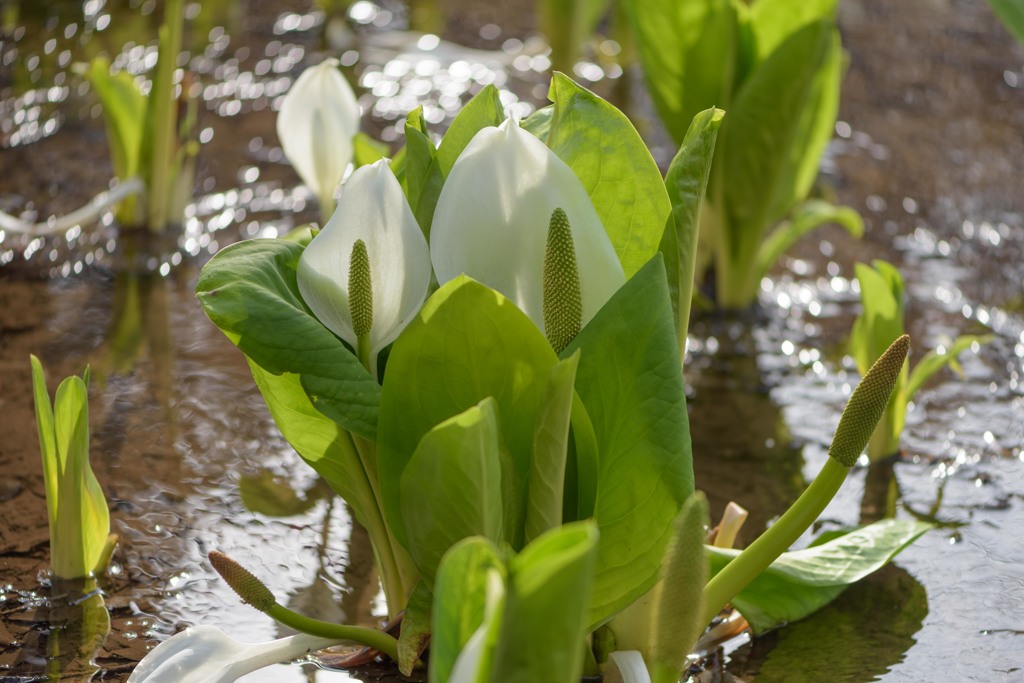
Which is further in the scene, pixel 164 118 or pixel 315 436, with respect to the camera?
pixel 164 118

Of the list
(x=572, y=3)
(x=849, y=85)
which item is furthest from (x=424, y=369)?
(x=849, y=85)

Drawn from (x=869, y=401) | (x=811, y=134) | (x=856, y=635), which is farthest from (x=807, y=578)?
(x=811, y=134)

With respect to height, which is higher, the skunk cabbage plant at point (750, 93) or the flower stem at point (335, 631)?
the skunk cabbage plant at point (750, 93)

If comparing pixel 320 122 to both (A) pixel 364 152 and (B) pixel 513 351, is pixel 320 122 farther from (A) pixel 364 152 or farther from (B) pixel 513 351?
(B) pixel 513 351

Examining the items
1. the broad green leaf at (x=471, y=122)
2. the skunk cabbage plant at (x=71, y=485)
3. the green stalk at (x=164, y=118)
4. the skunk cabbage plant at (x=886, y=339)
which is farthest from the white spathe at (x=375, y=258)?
Answer: the green stalk at (x=164, y=118)

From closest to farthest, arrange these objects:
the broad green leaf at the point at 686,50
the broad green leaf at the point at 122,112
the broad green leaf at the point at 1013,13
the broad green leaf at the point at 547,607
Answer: the broad green leaf at the point at 547,607 → the broad green leaf at the point at 1013,13 → the broad green leaf at the point at 686,50 → the broad green leaf at the point at 122,112

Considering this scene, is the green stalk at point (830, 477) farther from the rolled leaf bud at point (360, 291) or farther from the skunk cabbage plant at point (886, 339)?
the skunk cabbage plant at point (886, 339)

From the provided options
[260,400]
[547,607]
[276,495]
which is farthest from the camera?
[260,400]
